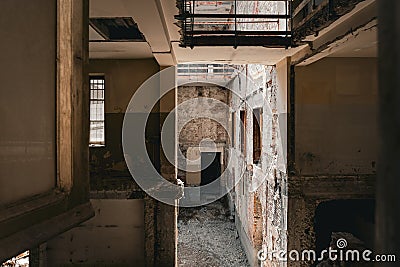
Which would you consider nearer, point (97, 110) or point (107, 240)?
point (107, 240)

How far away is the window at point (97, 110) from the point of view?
6806 mm

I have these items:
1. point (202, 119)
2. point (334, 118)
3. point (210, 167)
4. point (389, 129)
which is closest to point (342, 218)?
point (334, 118)

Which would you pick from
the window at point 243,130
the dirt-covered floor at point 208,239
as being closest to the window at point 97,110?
the dirt-covered floor at point 208,239

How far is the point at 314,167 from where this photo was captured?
19.2 ft

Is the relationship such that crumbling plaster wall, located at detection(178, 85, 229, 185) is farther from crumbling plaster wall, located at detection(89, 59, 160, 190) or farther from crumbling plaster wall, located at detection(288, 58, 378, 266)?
crumbling plaster wall, located at detection(288, 58, 378, 266)

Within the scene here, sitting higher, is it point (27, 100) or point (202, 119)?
point (202, 119)

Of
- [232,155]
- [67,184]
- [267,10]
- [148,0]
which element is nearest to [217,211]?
[232,155]

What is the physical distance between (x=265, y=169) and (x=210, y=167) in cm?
1007

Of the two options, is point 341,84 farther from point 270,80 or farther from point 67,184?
point 67,184

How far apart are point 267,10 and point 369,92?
7.34 ft

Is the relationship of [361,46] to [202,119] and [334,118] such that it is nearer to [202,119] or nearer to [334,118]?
[334,118]

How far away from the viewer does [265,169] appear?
7738mm

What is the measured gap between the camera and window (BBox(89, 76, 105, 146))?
681 cm

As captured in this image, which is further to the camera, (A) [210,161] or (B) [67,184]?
(A) [210,161]
